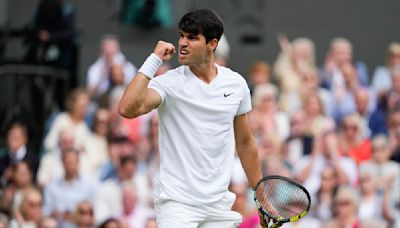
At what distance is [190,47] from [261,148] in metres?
5.32

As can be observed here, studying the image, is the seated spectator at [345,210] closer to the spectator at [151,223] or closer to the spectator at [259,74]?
the spectator at [151,223]

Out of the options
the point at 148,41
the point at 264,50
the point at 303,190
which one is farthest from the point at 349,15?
the point at 303,190

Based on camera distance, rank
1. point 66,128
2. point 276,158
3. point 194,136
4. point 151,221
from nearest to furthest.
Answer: point 194,136, point 151,221, point 276,158, point 66,128

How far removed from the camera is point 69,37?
48.3ft

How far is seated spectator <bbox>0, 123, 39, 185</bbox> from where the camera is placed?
44.1 ft

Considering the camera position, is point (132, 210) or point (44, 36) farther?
point (44, 36)

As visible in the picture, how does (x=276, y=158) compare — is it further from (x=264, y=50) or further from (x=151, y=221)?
(x=264, y=50)

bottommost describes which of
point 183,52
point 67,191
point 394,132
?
point 67,191

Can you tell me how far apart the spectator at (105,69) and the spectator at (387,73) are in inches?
103

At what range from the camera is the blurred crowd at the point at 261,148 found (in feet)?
40.9

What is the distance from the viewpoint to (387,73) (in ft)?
47.3

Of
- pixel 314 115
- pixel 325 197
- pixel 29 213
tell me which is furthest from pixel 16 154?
pixel 325 197

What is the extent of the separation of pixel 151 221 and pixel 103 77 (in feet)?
8.76

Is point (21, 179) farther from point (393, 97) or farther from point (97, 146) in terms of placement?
A: point (393, 97)
